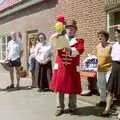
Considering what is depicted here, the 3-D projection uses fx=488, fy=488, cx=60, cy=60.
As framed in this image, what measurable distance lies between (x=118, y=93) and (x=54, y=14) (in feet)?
25.6

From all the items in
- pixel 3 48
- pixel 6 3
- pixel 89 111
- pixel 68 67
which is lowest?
pixel 89 111

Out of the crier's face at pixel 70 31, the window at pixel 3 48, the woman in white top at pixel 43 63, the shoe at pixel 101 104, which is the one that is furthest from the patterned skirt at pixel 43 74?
the window at pixel 3 48

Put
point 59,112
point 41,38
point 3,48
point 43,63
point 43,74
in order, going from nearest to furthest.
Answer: point 59,112 → point 41,38 → point 43,63 → point 43,74 → point 3,48

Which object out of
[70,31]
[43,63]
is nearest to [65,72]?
[70,31]

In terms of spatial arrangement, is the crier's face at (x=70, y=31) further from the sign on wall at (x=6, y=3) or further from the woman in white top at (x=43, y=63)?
the sign on wall at (x=6, y=3)

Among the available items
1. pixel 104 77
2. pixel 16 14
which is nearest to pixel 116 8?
pixel 104 77

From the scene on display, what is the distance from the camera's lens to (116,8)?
12938 millimetres

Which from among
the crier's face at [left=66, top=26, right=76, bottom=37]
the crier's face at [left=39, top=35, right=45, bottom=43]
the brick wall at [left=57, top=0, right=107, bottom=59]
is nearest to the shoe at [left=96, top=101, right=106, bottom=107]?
the crier's face at [left=66, top=26, right=76, bottom=37]

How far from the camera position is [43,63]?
549 inches

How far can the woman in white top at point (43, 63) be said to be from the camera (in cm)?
1385

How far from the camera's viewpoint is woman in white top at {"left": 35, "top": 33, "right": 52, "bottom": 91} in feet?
45.4

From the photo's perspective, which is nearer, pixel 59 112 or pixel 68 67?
pixel 68 67

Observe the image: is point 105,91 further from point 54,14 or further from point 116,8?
point 54,14

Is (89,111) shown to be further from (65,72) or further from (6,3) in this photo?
(6,3)
